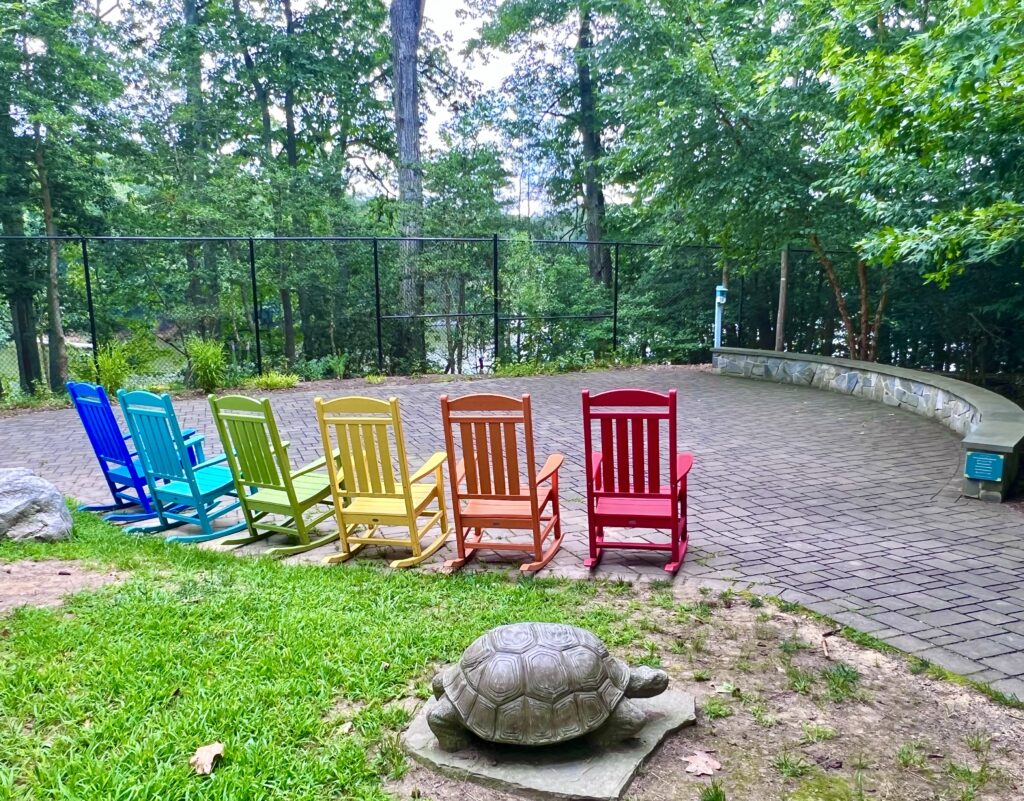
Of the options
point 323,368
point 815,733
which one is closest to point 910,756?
point 815,733

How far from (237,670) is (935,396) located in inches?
324

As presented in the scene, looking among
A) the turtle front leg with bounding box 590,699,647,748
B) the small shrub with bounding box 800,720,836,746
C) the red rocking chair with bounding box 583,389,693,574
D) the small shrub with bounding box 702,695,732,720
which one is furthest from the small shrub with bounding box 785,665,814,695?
the red rocking chair with bounding box 583,389,693,574

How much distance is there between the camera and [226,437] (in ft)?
14.4

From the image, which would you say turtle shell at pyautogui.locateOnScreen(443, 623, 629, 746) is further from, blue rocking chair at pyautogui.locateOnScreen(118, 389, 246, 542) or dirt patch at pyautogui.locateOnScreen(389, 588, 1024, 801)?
blue rocking chair at pyautogui.locateOnScreen(118, 389, 246, 542)

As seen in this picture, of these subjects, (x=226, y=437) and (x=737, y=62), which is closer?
(x=226, y=437)

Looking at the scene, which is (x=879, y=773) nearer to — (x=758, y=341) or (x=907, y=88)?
(x=907, y=88)

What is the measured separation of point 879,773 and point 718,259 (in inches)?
442

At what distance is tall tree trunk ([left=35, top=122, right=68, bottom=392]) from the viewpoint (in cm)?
1370

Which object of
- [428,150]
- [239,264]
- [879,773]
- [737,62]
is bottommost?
[879,773]

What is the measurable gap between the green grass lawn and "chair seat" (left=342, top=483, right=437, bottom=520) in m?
0.34

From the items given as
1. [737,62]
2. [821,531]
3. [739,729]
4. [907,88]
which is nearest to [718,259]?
[737,62]

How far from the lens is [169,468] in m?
4.73

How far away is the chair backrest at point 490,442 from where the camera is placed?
12.7 ft

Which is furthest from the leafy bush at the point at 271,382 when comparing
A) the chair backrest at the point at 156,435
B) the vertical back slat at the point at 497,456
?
the vertical back slat at the point at 497,456
